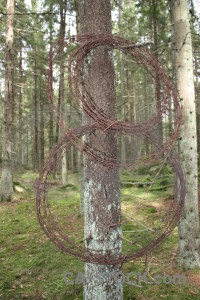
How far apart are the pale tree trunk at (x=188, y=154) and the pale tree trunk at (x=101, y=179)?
1.91 metres

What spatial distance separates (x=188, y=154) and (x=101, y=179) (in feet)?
7.23

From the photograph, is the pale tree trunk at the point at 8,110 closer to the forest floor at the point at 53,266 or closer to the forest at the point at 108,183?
the forest floor at the point at 53,266

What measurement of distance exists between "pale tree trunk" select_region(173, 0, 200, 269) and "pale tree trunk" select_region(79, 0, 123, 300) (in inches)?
75.4

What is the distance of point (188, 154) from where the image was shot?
4.37 metres

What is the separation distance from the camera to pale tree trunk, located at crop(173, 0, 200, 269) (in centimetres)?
433

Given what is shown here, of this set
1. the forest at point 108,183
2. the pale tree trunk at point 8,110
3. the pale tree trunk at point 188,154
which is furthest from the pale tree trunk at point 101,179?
the pale tree trunk at point 8,110

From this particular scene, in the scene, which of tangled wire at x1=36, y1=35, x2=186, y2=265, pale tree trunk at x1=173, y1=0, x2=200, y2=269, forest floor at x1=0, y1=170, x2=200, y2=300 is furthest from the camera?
pale tree trunk at x1=173, y1=0, x2=200, y2=269

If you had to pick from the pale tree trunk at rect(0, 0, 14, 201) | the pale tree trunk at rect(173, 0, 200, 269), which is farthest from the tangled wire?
the pale tree trunk at rect(0, 0, 14, 201)

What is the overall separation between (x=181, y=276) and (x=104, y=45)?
3.82 meters

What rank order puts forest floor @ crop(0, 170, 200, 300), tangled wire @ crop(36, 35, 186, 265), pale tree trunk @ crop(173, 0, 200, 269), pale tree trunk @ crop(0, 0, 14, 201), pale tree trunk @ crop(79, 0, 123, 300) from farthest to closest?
pale tree trunk @ crop(0, 0, 14, 201)
pale tree trunk @ crop(173, 0, 200, 269)
forest floor @ crop(0, 170, 200, 300)
pale tree trunk @ crop(79, 0, 123, 300)
tangled wire @ crop(36, 35, 186, 265)

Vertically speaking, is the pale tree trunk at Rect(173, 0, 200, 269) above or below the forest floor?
above

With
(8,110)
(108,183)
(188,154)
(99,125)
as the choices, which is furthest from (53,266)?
(8,110)

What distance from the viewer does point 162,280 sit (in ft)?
13.5

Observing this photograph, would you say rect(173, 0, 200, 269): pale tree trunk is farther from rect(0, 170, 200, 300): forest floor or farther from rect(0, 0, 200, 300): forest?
rect(0, 170, 200, 300): forest floor
